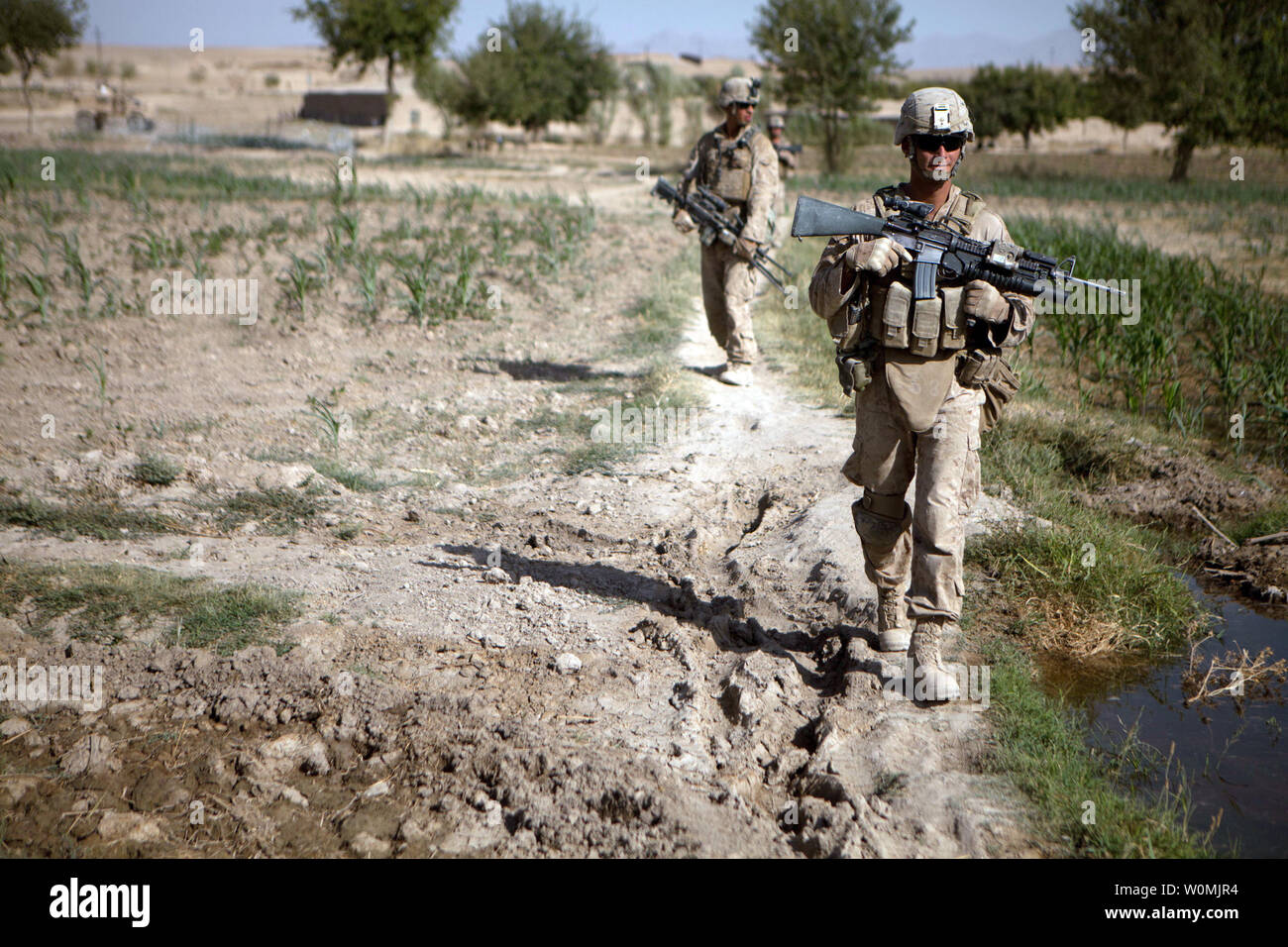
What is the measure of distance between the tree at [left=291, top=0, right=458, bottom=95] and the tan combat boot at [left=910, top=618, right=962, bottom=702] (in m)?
28.3

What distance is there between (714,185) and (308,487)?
11.5 feet

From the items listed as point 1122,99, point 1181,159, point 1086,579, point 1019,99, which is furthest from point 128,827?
point 1019,99

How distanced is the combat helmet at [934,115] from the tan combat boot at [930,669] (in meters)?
1.55

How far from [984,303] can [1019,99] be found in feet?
144

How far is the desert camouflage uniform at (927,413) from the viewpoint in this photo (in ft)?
10.3

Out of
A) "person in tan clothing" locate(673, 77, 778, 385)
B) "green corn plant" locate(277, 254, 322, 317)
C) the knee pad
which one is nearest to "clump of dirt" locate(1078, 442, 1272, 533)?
the knee pad

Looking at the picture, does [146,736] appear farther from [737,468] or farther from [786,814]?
[737,468]

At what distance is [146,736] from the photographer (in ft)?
9.72

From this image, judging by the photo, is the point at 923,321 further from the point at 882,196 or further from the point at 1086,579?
the point at 1086,579

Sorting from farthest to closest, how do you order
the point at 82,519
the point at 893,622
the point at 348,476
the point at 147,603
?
the point at 348,476
the point at 82,519
the point at 147,603
the point at 893,622

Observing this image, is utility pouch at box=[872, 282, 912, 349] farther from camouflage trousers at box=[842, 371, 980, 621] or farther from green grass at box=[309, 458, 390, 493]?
green grass at box=[309, 458, 390, 493]

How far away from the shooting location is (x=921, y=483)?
3189 mm

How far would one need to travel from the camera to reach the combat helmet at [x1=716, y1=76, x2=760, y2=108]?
21.0 feet

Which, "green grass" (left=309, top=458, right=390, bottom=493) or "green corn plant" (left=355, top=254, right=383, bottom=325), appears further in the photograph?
"green corn plant" (left=355, top=254, right=383, bottom=325)
